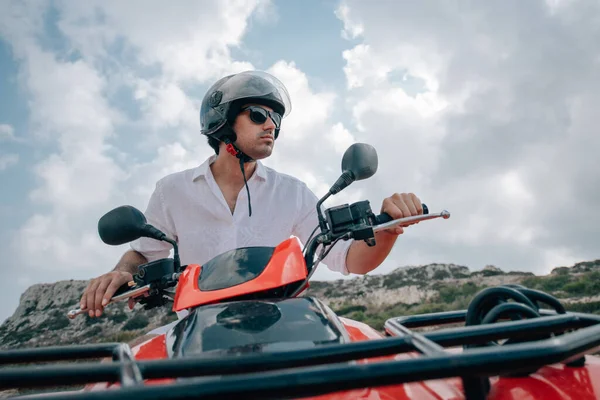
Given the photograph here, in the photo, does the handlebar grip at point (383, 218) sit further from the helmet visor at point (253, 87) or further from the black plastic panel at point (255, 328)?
the helmet visor at point (253, 87)

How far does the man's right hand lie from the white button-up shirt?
41.6 inches

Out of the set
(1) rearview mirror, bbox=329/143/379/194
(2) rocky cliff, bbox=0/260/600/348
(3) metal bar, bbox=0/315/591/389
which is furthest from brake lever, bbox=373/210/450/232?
(2) rocky cliff, bbox=0/260/600/348

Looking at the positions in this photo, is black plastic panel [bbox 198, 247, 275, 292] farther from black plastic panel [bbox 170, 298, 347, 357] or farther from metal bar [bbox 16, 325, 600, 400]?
metal bar [bbox 16, 325, 600, 400]

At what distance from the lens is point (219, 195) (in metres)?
3.83

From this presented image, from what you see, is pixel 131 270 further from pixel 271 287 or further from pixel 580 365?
pixel 580 365

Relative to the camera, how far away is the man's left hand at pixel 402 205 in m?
2.35

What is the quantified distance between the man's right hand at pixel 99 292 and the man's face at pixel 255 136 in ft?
4.85

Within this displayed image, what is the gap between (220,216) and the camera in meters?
3.74

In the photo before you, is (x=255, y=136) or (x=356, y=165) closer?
(x=356, y=165)

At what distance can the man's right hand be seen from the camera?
7.98 ft

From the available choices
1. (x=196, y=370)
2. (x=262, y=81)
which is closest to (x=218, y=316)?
(x=196, y=370)

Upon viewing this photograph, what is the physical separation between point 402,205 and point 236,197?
Answer: 75.9 inches

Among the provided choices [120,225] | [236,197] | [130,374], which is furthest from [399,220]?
[236,197]

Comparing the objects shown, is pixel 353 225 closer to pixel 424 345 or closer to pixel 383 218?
pixel 383 218
